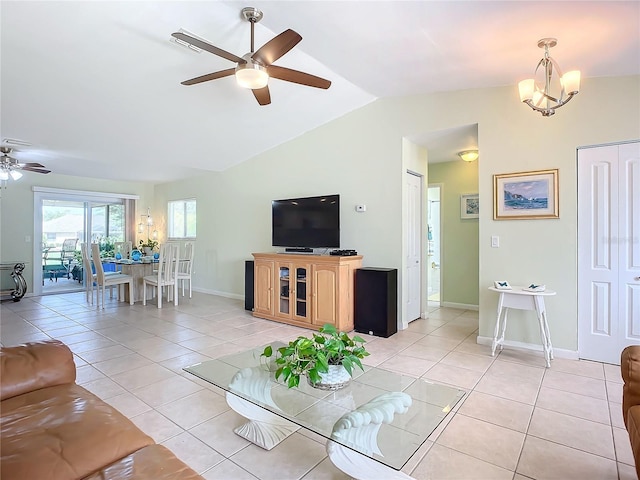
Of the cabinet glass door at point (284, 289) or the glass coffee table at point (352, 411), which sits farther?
the cabinet glass door at point (284, 289)

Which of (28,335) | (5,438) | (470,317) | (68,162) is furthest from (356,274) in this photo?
(68,162)

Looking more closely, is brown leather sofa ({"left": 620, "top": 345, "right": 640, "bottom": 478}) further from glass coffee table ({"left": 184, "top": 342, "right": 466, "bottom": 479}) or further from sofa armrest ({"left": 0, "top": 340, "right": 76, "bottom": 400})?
sofa armrest ({"left": 0, "top": 340, "right": 76, "bottom": 400})

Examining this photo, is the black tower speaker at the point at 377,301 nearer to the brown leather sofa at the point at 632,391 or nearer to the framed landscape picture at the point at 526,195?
the framed landscape picture at the point at 526,195

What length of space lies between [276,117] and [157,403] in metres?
3.87

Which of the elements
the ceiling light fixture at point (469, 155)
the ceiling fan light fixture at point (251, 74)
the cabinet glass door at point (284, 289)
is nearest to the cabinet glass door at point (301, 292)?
the cabinet glass door at point (284, 289)

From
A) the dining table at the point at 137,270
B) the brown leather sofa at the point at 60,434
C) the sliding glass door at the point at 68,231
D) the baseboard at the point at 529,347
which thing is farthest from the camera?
the sliding glass door at the point at 68,231

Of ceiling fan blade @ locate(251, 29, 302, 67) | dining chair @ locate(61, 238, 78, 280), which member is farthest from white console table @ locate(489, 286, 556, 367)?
dining chair @ locate(61, 238, 78, 280)

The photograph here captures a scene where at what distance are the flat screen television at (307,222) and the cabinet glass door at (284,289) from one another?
1.59 feet

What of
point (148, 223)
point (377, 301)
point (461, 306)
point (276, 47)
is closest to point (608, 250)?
point (377, 301)

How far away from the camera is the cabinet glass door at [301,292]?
4.66 m

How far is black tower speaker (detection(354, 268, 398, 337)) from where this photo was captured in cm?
418

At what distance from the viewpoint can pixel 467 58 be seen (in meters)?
3.09

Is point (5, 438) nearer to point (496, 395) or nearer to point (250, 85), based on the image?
point (250, 85)

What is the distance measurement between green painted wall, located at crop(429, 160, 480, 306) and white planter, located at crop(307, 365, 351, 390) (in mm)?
4295
